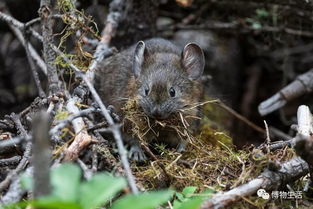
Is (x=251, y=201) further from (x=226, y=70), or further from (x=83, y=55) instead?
(x=226, y=70)

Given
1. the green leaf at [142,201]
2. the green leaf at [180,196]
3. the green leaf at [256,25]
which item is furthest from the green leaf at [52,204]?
the green leaf at [256,25]

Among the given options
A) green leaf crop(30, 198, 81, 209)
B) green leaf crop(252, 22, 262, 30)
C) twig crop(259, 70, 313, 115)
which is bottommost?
twig crop(259, 70, 313, 115)

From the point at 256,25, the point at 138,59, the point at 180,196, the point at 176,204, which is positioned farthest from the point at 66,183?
the point at 256,25

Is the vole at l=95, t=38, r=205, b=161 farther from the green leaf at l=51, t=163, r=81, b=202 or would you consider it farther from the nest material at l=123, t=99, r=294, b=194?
the green leaf at l=51, t=163, r=81, b=202

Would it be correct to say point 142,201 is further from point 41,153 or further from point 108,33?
point 108,33

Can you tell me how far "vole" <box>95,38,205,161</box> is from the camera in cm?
465

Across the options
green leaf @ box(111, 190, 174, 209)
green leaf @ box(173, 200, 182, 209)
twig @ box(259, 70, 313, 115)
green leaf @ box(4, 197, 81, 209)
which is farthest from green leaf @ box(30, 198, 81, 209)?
twig @ box(259, 70, 313, 115)

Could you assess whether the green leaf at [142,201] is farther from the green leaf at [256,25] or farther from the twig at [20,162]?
the green leaf at [256,25]

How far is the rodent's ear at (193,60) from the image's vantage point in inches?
200

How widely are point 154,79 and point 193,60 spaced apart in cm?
54

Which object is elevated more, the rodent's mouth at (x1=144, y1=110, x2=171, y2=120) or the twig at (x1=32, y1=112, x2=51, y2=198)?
the twig at (x1=32, y1=112, x2=51, y2=198)

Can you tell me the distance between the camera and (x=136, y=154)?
15.1 ft

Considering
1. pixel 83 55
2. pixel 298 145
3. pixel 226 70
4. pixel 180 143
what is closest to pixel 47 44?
pixel 83 55

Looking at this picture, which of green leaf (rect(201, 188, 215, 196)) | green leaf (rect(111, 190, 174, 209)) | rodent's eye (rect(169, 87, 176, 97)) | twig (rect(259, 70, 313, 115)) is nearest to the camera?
green leaf (rect(111, 190, 174, 209))
